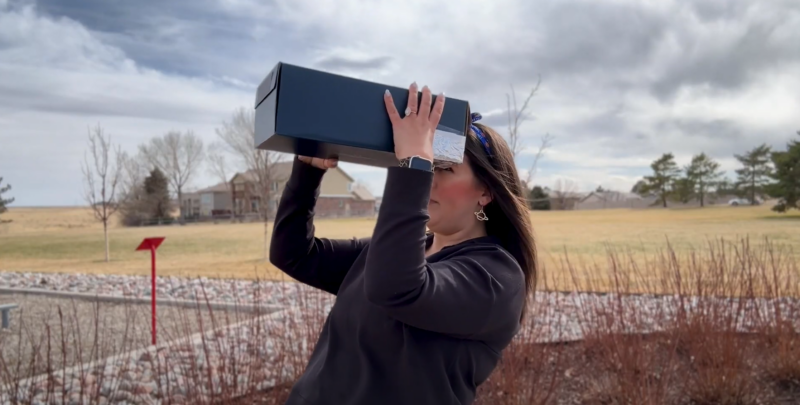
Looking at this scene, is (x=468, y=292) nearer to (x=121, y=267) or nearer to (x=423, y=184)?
(x=423, y=184)

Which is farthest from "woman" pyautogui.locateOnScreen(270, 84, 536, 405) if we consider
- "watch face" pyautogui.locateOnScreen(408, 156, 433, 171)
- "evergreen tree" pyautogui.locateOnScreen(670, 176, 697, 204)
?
"evergreen tree" pyautogui.locateOnScreen(670, 176, 697, 204)

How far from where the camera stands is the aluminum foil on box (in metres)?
1.18

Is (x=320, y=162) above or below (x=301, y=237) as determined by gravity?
above

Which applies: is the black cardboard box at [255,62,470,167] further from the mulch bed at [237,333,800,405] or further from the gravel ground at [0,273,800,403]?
the mulch bed at [237,333,800,405]

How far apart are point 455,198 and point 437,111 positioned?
268 millimetres

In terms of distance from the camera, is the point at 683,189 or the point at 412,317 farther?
the point at 683,189

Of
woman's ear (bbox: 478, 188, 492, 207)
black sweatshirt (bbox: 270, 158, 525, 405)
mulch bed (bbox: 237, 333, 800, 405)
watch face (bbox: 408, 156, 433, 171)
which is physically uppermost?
watch face (bbox: 408, 156, 433, 171)

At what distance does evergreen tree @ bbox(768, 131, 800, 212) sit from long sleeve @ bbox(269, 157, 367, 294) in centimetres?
645

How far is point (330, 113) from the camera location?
1.11 m

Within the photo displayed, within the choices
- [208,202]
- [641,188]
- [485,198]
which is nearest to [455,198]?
[485,198]

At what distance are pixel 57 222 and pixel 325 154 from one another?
19878mm

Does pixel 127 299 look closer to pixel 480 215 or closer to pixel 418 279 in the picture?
pixel 480 215

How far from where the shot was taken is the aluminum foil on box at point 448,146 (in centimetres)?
118

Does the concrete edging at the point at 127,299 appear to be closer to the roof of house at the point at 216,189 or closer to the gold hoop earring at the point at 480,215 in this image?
the gold hoop earring at the point at 480,215
